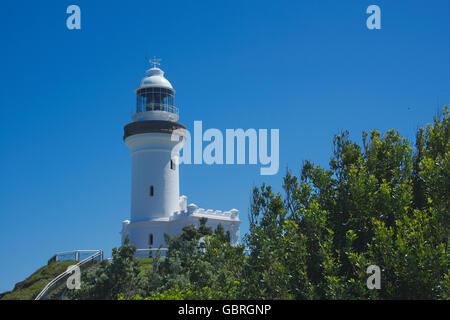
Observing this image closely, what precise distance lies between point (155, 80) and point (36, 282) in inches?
931

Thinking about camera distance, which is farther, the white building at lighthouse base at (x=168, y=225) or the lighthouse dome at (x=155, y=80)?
the lighthouse dome at (x=155, y=80)

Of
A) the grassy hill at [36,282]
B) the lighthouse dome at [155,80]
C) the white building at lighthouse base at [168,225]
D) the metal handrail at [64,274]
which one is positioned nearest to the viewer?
the metal handrail at [64,274]

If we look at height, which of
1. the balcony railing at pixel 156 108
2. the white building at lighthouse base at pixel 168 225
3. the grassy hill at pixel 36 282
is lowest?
the grassy hill at pixel 36 282

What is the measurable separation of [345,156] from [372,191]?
2229 millimetres

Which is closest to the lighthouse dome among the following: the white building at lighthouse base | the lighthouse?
the lighthouse

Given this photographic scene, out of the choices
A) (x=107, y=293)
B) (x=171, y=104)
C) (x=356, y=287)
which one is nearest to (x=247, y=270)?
(x=356, y=287)

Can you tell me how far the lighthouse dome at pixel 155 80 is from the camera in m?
54.5

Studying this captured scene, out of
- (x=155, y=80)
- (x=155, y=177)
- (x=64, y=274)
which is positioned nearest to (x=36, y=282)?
(x=64, y=274)

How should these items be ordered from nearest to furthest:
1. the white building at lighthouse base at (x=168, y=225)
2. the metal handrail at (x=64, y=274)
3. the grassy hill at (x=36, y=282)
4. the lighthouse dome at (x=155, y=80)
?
the metal handrail at (x=64, y=274), the grassy hill at (x=36, y=282), the white building at lighthouse base at (x=168, y=225), the lighthouse dome at (x=155, y=80)

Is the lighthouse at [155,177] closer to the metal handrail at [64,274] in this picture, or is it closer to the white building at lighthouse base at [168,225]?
the white building at lighthouse base at [168,225]

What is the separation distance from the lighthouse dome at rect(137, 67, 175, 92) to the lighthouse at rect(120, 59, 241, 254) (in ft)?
0.34

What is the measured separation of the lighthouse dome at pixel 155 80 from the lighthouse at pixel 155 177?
10 cm

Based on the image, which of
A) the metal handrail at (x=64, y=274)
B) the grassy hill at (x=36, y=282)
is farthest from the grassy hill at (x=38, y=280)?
the metal handrail at (x=64, y=274)
